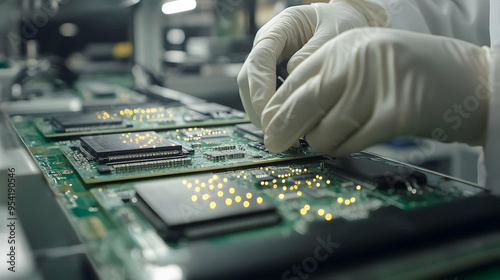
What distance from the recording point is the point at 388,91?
0.95 m

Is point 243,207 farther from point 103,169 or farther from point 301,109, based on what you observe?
point 103,169

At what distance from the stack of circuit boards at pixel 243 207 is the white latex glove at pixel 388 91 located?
111 millimetres

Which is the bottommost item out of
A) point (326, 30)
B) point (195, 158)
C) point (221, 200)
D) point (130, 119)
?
point (130, 119)

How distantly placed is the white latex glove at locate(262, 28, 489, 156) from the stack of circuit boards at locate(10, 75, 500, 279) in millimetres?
111

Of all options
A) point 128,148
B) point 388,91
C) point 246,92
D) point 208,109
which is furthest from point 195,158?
point 208,109

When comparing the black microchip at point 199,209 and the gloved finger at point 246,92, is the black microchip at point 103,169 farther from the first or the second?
the gloved finger at point 246,92

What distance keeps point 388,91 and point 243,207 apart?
0.40m

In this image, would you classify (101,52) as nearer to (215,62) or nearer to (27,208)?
(215,62)

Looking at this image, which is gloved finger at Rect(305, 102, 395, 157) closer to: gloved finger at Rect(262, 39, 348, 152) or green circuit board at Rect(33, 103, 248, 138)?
gloved finger at Rect(262, 39, 348, 152)

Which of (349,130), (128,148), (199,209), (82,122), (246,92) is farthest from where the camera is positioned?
(82,122)

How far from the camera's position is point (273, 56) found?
1.39 metres

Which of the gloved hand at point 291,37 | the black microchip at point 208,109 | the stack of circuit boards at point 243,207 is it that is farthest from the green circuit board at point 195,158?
the black microchip at point 208,109

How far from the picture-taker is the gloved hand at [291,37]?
4.40ft

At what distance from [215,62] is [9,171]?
3.28 meters
